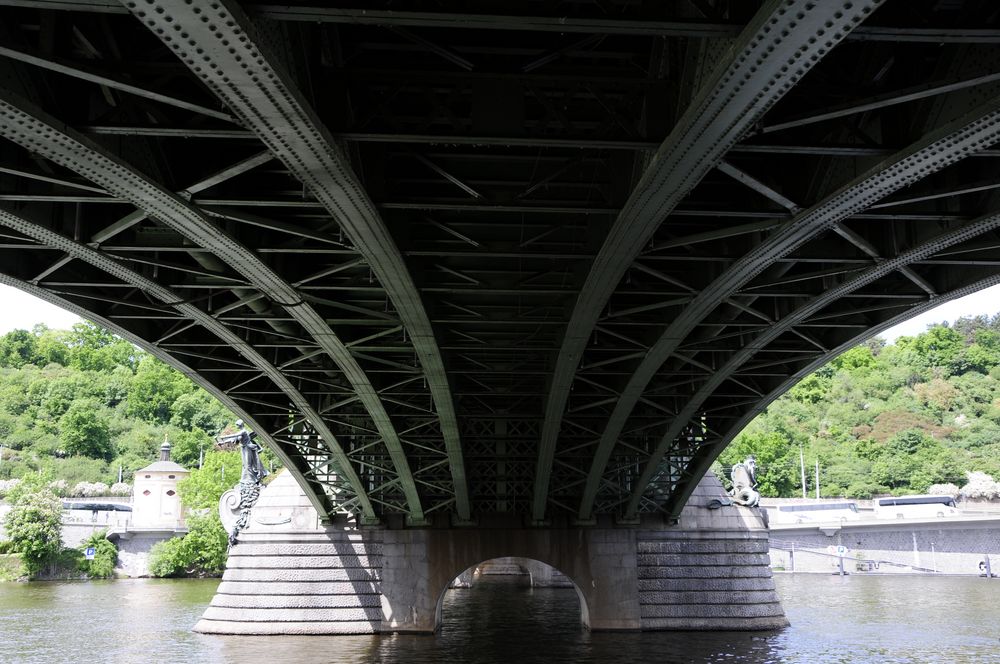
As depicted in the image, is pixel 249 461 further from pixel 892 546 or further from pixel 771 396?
pixel 892 546

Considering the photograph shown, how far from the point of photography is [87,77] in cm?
779

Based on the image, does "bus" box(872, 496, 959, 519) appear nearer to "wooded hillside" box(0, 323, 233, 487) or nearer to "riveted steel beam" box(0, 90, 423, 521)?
"riveted steel beam" box(0, 90, 423, 521)

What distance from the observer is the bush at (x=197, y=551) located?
2633 inches

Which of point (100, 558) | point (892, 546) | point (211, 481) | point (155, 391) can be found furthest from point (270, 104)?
point (155, 391)

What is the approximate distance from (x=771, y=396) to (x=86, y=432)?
313 feet

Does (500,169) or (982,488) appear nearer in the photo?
(500,169)

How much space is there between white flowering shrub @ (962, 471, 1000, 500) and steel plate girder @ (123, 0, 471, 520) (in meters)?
78.3

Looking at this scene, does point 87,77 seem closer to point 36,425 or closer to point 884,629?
point 884,629

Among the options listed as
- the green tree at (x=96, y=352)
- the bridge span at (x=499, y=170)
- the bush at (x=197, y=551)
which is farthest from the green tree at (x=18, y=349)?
the bridge span at (x=499, y=170)

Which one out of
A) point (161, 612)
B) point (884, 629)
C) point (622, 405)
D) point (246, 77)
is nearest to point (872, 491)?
point (884, 629)

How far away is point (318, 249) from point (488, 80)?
179 inches

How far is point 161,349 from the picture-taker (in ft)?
64.3

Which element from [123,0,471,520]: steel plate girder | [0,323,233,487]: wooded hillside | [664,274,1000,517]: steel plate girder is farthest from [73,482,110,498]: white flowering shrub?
[123,0,471,520]: steel plate girder

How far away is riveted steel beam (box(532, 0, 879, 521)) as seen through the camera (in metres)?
6.95
